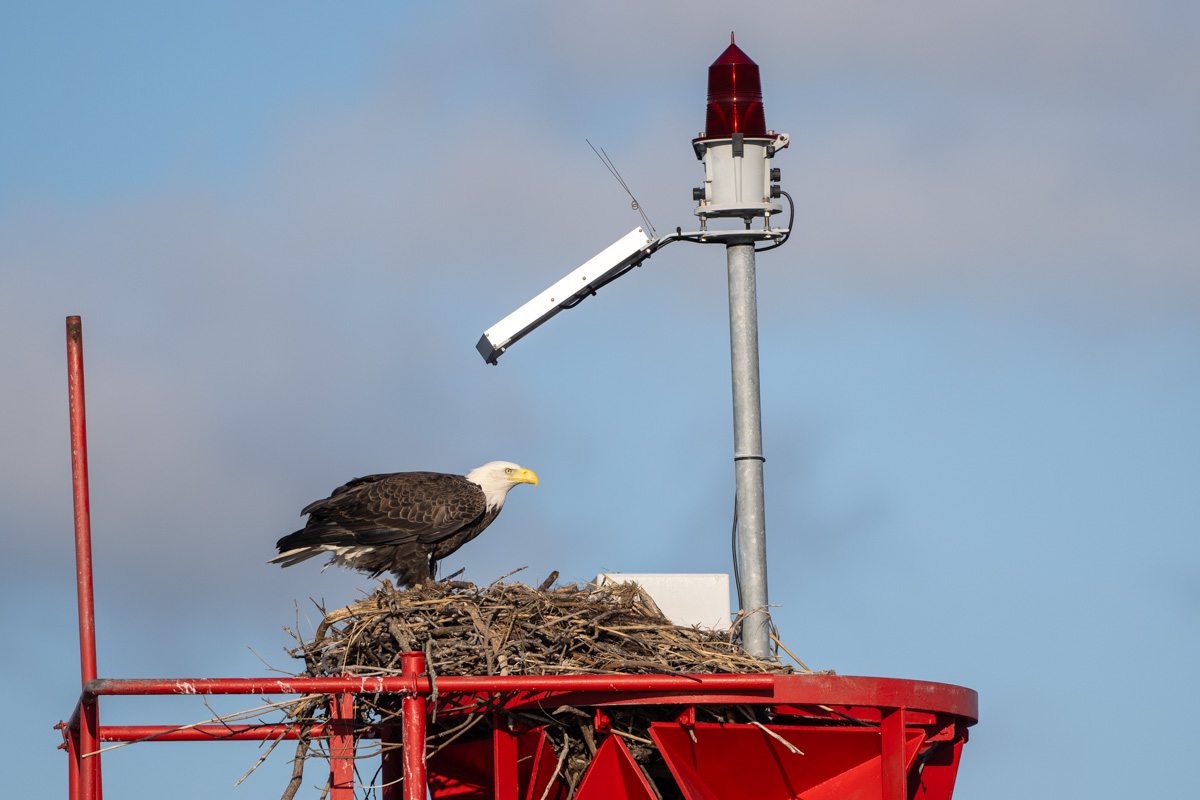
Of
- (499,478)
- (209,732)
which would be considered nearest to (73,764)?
(209,732)

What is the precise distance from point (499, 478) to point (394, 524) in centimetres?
115

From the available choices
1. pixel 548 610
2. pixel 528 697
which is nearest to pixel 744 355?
pixel 548 610

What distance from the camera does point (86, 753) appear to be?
8852mm

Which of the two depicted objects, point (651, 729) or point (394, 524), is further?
point (394, 524)

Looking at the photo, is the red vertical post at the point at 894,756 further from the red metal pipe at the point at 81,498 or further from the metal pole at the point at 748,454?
the red metal pipe at the point at 81,498

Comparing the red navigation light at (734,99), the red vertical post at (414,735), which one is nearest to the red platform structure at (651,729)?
the red vertical post at (414,735)

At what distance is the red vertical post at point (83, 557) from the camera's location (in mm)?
8836

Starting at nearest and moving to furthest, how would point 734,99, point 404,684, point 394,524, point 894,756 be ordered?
point 404,684 < point 894,756 < point 734,99 < point 394,524

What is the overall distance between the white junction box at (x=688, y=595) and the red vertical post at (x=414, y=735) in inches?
111

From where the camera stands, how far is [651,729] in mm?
9828

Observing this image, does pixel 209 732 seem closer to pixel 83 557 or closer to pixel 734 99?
pixel 83 557

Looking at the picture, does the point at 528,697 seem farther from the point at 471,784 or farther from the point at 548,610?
the point at 471,784

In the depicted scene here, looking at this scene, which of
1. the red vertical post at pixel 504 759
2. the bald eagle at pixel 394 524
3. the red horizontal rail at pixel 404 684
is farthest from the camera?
the bald eagle at pixel 394 524

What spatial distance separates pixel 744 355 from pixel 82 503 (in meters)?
4.99
